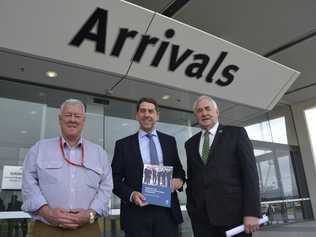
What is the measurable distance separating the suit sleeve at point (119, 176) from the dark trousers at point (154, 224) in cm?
21

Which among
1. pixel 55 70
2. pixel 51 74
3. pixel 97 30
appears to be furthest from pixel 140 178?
pixel 51 74

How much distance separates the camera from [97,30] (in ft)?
12.0

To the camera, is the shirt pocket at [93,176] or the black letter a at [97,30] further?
the black letter a at [97,30]

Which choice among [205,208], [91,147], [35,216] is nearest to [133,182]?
[91,147]

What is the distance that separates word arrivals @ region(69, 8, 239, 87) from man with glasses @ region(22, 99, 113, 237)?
4.92 ft

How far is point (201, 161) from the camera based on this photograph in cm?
256

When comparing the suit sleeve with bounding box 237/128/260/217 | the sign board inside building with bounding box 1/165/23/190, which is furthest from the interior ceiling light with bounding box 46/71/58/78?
the suit sleeve with bounding box 237/128/260/217

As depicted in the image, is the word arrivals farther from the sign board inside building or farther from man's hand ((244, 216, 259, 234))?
man's hand ((244, 216, 259, 234))

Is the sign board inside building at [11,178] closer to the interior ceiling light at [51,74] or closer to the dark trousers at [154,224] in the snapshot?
the interior ceiling light at [51,74]

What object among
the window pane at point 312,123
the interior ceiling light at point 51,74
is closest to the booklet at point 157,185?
the interior ceiling light at point 51,74

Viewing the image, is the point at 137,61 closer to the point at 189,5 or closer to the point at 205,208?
the point at 189,5

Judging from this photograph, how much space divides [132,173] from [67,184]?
24.6 inches

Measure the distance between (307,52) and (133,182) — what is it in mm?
5479

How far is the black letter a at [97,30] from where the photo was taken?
3.51 m
